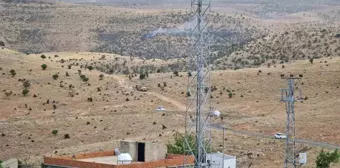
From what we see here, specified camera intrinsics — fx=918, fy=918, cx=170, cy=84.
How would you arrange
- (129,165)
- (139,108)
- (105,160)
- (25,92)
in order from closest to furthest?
(129,165)
(105,160)
(139,108)
(25,92)

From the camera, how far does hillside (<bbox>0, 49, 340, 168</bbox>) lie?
73125mm

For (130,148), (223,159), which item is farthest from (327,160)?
(130,148)

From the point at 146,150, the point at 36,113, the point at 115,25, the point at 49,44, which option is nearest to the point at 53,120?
the point at 36,113

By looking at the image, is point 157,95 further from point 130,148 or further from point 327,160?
point 130,148

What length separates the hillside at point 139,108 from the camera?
73125 mm

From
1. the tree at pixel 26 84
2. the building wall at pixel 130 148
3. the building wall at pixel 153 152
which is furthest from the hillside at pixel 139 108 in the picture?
the building wall at pixel 130 148

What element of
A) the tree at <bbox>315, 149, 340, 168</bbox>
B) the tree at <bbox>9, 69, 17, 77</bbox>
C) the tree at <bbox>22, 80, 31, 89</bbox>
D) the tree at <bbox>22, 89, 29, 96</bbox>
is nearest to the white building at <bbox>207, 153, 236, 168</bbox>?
the tree at <bbox>315, 149, 340, 168</bbox>

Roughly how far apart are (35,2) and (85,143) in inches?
4739

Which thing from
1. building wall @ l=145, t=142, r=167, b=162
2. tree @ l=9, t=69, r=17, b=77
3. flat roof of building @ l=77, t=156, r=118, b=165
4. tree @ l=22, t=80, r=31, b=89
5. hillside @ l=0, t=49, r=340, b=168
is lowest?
hillside @ l=0, t=49, r=340, b=168

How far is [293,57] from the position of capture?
377ft

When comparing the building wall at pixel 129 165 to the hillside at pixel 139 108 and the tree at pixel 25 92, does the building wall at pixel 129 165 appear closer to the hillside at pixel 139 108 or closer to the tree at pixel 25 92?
the hillside at pixel 139 108

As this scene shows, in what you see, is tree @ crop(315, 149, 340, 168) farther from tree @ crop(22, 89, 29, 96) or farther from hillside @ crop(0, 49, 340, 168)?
tree @ crop(22, 89, 29, 96)

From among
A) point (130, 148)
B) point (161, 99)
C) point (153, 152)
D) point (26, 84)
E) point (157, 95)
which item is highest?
point (130, 148)

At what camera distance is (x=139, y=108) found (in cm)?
8469
